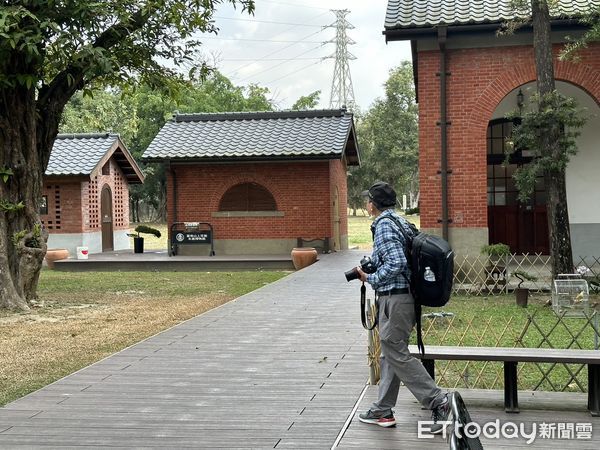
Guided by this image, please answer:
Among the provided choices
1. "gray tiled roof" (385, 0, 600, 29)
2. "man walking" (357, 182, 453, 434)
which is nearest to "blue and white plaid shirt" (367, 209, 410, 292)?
"man walking" (357, 182, 453, 434)

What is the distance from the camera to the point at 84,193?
84.1ft

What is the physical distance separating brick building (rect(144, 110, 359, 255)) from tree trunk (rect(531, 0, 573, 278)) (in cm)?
1127

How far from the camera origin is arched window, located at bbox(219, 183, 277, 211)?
2367 centimetres

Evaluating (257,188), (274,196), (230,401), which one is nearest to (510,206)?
(274,196)

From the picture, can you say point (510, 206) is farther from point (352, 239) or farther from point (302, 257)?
point (352, 239)

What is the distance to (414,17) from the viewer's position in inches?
530

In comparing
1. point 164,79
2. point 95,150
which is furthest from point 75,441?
point 95,150

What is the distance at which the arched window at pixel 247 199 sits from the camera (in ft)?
77.7

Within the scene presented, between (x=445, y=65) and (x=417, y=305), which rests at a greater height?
(x=445, y=65)

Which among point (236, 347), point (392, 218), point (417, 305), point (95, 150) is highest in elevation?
point (95, 150)

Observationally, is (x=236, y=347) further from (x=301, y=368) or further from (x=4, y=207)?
(x=4, y=207)

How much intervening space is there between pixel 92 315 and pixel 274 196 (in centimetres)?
1222

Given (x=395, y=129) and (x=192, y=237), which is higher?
(x=395, y=129)

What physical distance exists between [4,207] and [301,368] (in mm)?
7192
